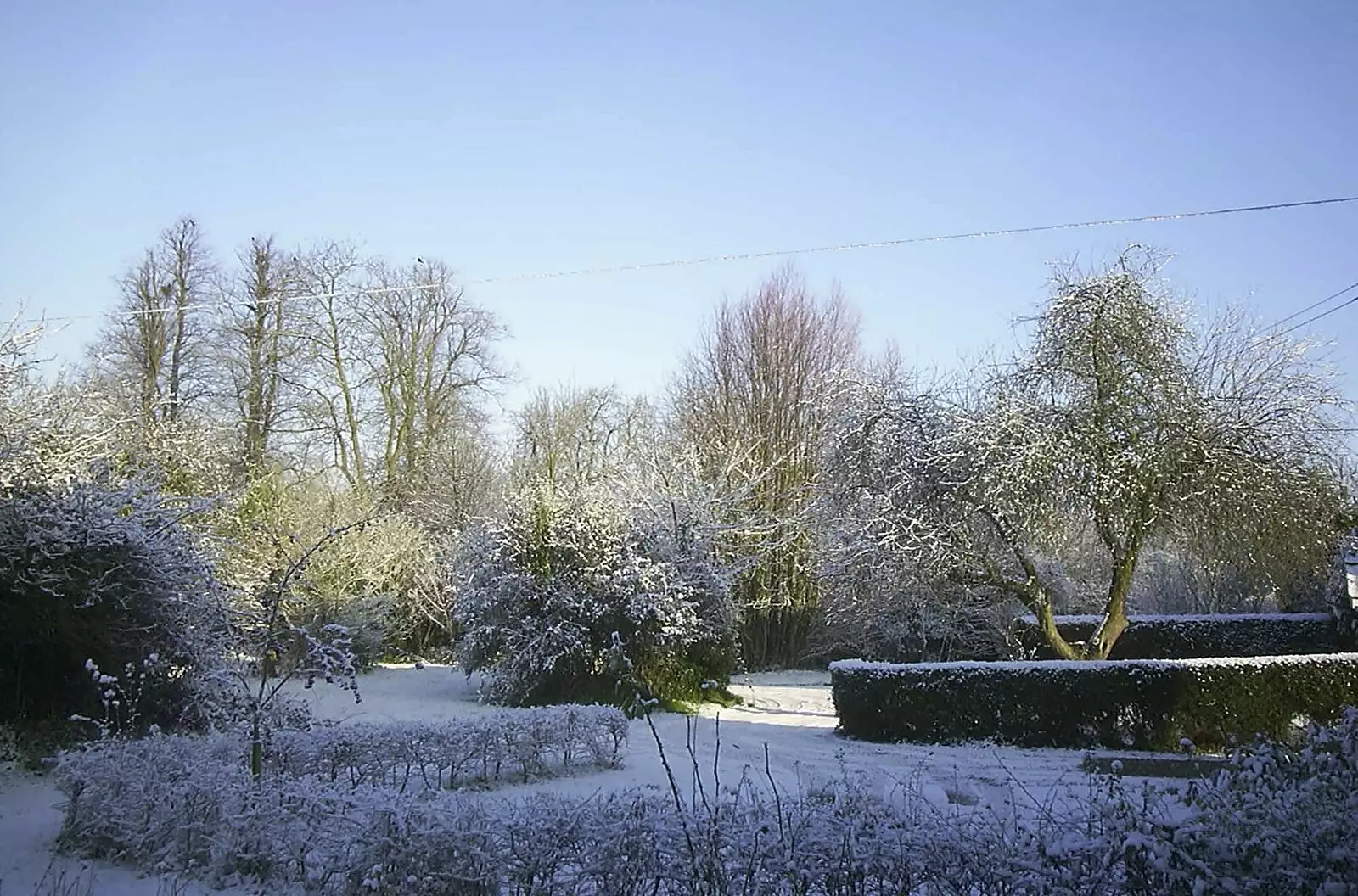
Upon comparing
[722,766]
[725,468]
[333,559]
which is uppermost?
[725,468]

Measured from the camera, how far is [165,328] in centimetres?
2136

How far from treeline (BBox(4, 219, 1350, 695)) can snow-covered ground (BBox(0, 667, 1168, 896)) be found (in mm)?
1399

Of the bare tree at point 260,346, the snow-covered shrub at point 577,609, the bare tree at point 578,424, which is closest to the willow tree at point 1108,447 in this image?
the snow-covered shrub at point 577,609

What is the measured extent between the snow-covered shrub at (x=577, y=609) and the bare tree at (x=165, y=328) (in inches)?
412

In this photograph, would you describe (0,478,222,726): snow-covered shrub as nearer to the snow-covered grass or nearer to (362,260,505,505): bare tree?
the snow-covered grass

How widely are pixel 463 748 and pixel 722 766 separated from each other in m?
2.15

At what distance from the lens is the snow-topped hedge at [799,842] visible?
303 cm

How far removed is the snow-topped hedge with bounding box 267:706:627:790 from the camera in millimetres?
6887

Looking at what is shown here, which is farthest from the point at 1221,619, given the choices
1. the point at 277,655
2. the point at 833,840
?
the point at 833,840

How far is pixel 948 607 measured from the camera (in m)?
16.9

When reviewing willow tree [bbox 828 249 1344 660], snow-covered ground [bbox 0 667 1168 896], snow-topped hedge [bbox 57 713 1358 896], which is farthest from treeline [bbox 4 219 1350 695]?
snow-topped hedge [bbox 57 713 1358 896]

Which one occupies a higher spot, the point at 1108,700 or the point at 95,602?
the point at 95,602

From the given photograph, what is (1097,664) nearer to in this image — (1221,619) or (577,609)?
(577,609)

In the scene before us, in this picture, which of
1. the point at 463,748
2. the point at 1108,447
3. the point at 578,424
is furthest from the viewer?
the point at 578,424
